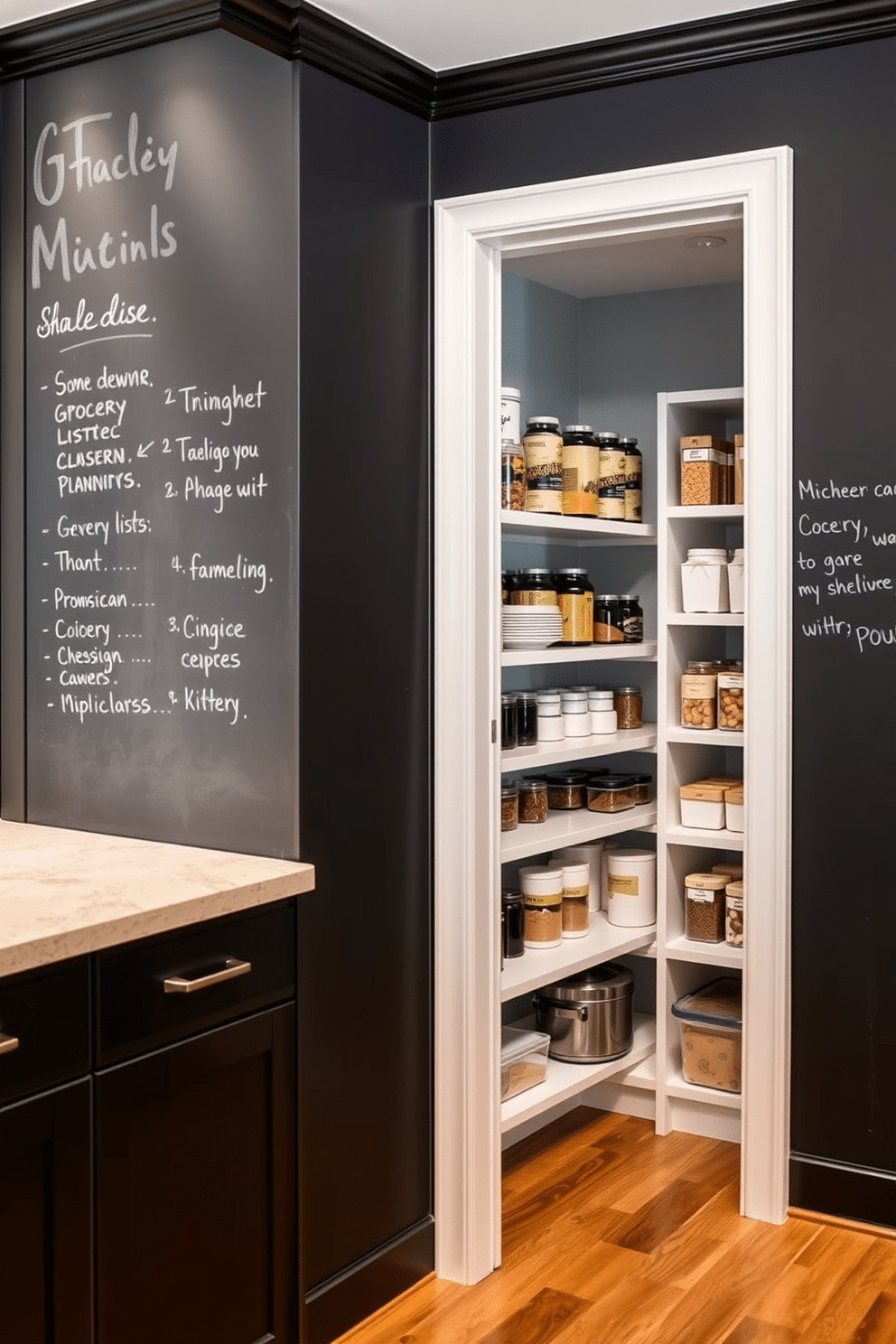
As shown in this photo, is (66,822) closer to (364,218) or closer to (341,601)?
(341,601)

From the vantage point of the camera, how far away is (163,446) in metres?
2.57

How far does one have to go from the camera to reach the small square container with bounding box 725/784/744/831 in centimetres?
349

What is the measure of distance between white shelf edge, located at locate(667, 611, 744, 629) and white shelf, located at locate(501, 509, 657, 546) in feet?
0.89

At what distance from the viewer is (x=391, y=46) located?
2.65 metres

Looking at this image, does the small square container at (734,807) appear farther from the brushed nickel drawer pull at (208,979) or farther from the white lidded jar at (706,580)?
the brushed nickel drawer pull at (208,979)

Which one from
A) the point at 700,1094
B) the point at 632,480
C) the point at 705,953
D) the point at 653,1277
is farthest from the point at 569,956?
the point at 632,480

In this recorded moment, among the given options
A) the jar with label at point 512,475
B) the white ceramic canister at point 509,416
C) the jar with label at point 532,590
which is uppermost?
the white ceramic canister at point 509,416

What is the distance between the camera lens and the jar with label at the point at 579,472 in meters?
3.55

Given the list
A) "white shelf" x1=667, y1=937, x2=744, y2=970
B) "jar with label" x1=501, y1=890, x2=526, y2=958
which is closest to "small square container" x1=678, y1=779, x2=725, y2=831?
"white shelf" x1=667, y1=937, x2=744, y2=970

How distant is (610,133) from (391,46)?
1.54ft

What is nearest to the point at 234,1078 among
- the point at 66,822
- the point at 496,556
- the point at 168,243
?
the point at 66,822

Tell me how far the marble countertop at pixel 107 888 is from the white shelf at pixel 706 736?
1396mm

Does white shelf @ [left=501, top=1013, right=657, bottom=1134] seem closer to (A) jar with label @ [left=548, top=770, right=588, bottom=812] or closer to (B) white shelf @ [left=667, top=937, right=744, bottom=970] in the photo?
(B) white shelf @ [left=667, top=937, right=744, bottom=970]

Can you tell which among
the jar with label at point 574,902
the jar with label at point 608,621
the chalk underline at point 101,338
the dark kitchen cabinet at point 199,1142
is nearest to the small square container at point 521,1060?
the jar with label at point 574,902
